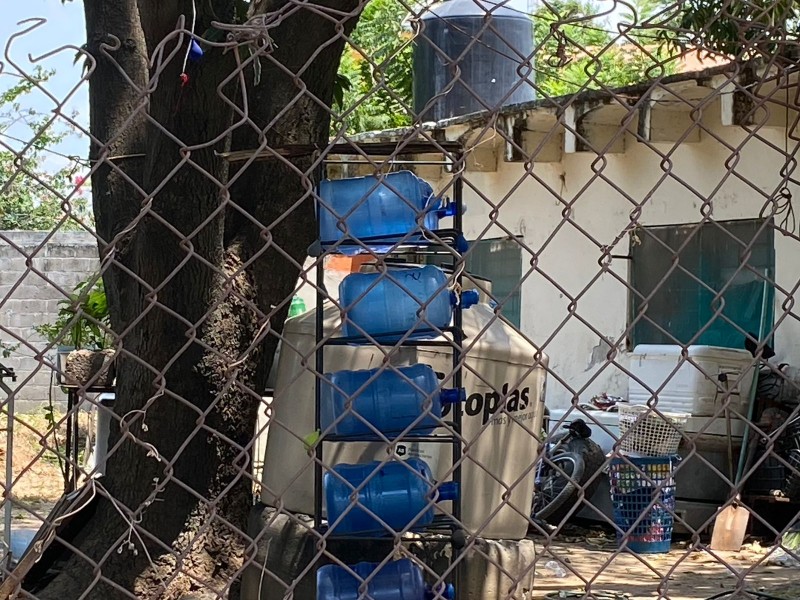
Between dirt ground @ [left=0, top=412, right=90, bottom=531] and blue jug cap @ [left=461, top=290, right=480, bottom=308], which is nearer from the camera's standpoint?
blue jug cap @ [left=461, top=290, right=480, bottom=308]

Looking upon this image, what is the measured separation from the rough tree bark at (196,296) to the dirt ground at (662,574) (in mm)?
1863

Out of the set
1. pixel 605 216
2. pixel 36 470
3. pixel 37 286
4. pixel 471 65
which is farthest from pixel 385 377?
pixel 37 286

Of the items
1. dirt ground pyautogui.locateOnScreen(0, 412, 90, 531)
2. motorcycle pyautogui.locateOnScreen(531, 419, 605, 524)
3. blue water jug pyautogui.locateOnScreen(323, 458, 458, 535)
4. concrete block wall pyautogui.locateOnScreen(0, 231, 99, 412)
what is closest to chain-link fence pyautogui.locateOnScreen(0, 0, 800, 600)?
blue water jug pyautogui.locateOnScreen(323, 458, 458, 535)

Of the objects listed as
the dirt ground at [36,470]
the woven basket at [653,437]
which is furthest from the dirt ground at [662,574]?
the dirt ground at [36,470]

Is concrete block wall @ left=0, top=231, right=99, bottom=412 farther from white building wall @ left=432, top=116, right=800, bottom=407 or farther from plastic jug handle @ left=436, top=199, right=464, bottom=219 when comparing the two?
plastic jug handle @ left=436, top=199, right=464, bottom=219

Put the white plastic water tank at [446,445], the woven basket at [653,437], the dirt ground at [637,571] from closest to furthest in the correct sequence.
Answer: the white plastic water tank at [446,445]
the dirt ground at [637,571]
the woven basket at [653,437]

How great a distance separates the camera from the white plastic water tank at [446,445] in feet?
14.4

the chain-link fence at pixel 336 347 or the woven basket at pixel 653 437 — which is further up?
the chain-link fence at pixel 336 347

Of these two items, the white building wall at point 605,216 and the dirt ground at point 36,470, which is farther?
the dirt ground at point 36,470

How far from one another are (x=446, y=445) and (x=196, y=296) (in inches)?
53.5

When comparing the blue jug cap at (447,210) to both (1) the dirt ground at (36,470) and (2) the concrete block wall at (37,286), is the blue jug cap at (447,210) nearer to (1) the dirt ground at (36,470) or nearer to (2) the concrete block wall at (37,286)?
(1) the dirt ground at (36,470)

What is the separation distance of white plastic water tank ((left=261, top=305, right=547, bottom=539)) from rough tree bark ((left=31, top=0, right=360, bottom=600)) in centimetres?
29

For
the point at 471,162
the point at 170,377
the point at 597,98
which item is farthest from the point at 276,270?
the point at 471,162

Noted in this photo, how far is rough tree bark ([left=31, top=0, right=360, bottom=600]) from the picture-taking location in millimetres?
3416
